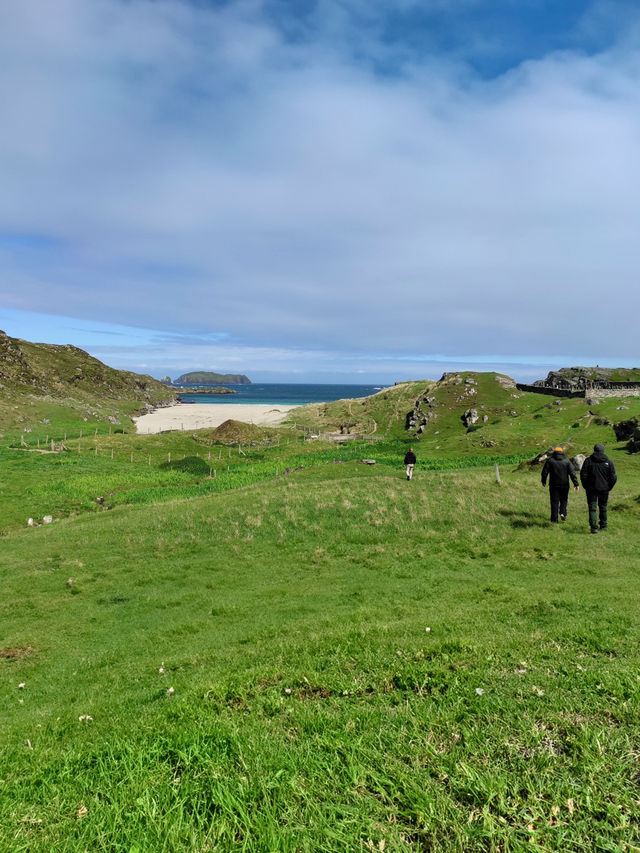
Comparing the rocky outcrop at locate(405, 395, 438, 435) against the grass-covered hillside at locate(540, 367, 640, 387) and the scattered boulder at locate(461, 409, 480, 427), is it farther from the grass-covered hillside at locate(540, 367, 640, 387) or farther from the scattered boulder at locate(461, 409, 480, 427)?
the grass-covered hillside at locate(540, 367, 640, 387)

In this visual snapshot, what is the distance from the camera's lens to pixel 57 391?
13362cm

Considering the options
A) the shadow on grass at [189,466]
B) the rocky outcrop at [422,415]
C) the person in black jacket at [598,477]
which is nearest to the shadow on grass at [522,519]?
the person in black jacket at [598,477]

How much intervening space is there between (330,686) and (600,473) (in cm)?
1712

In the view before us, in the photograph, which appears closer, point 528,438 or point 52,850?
point 52,850

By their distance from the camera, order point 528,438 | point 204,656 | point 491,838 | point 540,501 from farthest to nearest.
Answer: point 528,438
point 540,501
point 204,656
point 491,838

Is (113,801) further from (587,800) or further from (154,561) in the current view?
(154,561)

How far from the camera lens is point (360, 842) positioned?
447 centimetres

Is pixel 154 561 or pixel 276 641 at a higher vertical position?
pixel 276 641

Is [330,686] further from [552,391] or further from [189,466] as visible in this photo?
[552,391]

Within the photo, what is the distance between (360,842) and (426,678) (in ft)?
13.4

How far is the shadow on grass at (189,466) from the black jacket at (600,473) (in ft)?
167

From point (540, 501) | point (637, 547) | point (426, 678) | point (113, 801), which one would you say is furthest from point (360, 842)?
point (540, 501)

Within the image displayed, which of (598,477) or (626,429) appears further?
(626,429)

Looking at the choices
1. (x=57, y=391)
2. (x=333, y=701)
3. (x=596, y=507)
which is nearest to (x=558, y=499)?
(x=596, y=507)
